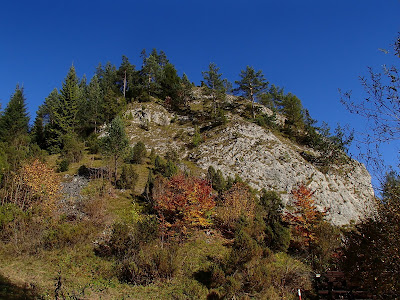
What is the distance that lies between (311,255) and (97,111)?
137ft

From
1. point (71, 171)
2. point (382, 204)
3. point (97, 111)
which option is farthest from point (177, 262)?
point (97, 111)

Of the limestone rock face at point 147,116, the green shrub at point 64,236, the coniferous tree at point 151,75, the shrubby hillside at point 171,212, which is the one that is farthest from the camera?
the coniferous tree at point 151,75

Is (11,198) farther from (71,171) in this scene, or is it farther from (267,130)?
(267,130)

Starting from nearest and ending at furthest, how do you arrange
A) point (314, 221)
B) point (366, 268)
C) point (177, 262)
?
point (366, 268)
point (177, 262)
point (314, 221)

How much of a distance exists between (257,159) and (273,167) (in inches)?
95.8

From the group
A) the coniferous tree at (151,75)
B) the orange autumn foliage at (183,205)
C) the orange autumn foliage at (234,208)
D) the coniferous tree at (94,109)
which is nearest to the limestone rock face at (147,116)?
the coniferous tree at (94,109)

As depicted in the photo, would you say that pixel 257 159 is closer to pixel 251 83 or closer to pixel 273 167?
pixel 273 167

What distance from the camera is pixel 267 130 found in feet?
128

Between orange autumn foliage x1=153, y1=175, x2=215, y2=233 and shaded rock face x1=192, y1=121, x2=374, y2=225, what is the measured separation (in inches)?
499

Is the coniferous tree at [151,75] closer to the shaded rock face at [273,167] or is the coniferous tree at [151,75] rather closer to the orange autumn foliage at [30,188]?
the shaded rock face at [273,167]

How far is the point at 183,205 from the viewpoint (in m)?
17.2

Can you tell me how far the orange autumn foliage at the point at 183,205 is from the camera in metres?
17.1

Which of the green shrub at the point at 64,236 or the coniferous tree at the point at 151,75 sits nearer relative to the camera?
the green shrub at the point at 64,236

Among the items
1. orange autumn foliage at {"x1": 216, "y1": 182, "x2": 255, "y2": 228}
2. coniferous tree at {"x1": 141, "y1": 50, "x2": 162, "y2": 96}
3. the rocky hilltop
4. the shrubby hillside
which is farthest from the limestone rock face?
orange autumn foliage at {"x1": 216, "y1": 182, "x2": 255, "y2": 228}
